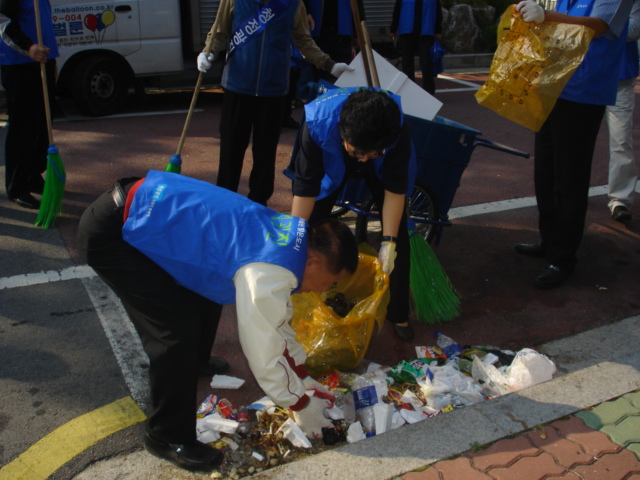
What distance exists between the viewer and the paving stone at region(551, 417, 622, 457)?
2705 mm

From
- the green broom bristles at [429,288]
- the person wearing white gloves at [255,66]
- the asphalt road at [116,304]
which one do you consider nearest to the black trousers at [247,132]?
the person wearing white gloves at [255,66]

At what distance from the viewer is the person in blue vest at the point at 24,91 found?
15.1 ft

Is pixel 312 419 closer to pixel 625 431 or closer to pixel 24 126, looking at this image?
pixel 625 431

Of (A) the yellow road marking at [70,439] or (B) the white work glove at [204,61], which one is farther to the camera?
(B) the white work glove at [204,61]

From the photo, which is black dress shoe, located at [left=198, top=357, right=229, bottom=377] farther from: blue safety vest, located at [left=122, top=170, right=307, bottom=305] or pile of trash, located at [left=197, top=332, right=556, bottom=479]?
blue safety vest, located at [left=122, top=170, right=307, bottom=305]

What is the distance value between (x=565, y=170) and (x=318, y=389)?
2.25 meters

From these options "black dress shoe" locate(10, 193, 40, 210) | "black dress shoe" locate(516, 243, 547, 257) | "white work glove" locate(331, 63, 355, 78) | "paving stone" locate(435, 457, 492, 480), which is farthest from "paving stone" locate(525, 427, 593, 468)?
"black dress shoe" locate(10, 193, 40, 210)

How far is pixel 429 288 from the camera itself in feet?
12.7

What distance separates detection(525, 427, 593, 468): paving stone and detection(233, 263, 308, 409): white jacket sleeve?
1258 millimetres

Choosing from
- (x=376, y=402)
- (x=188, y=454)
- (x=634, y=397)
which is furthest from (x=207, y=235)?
(x=634, y=397)

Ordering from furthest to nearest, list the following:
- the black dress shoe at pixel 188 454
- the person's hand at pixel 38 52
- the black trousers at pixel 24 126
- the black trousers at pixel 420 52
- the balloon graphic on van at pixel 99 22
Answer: the black trousers at pixel 420 52, the balloon graphic on van at pixel 99 22, the black trousers at pixel 24 126, the person's hand at pixel 38 52, the black dress shoe at pixel 188 454

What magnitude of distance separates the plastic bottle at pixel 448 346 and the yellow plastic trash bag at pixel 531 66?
4.49 feet

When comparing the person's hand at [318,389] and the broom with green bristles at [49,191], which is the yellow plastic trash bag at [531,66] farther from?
the broom with green bristles at [49,191]

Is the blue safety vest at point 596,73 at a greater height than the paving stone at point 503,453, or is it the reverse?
the blue safety vest at point 596,73
